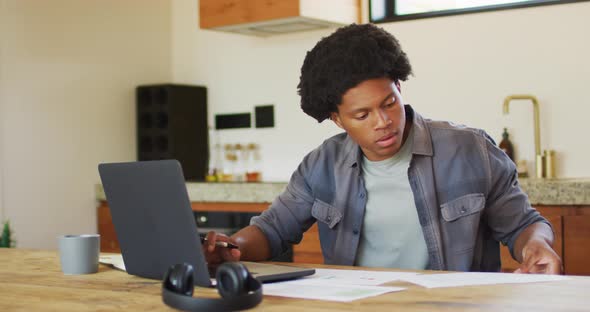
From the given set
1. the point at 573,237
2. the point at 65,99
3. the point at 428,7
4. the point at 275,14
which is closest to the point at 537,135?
the point at 573,237

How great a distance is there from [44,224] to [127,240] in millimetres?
2728

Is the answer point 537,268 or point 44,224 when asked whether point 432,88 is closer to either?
point 44,224

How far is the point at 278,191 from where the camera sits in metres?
3.99

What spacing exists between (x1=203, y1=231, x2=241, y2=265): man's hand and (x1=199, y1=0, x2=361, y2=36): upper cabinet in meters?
2.21

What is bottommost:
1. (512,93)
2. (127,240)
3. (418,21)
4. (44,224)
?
(44,224)

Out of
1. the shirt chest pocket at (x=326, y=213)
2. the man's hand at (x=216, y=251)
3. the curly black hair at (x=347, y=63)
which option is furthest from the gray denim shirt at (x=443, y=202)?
the man's hand at (x=216, y=251)

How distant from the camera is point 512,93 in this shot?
156 inches

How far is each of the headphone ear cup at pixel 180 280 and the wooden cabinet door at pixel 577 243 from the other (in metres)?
2.31

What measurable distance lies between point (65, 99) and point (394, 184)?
2751 millimetres

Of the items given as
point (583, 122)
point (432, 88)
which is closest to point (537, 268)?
point (583, 122)

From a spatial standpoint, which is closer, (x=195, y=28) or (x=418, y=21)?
(x=418, y=21)

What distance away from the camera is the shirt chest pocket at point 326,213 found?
2279 millimetres

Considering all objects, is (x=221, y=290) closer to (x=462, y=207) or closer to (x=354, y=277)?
(x=354, y=277)

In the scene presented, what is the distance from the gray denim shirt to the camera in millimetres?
2143
